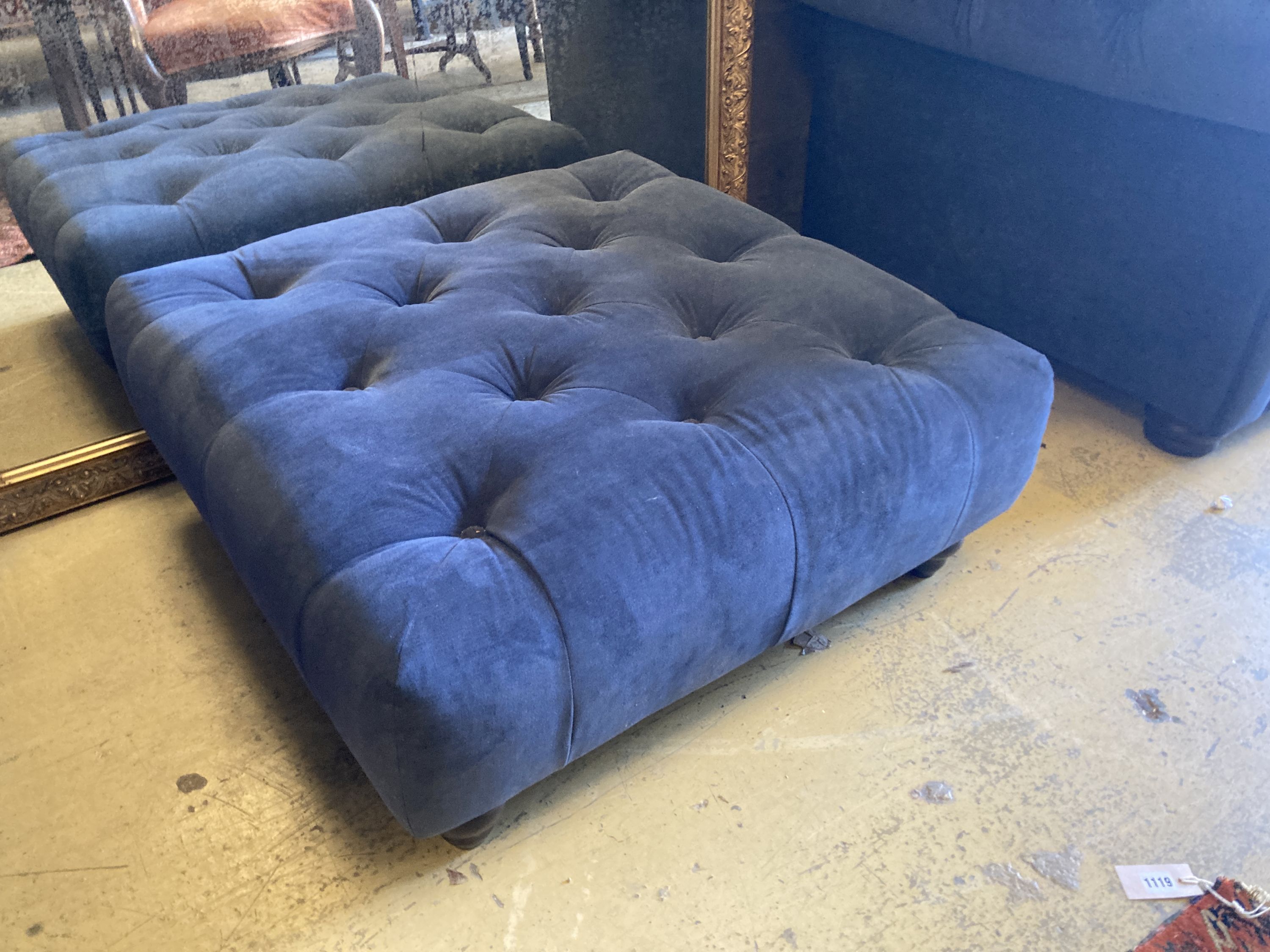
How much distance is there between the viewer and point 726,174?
1.79 m

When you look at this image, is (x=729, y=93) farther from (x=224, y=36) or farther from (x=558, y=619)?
(x=558, y=619)

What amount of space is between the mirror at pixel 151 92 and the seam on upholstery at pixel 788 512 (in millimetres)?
804

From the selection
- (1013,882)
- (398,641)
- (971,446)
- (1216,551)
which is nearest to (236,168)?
(398,641)

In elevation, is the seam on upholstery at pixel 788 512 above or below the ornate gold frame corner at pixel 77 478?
above

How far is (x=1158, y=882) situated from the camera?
0.85 metres

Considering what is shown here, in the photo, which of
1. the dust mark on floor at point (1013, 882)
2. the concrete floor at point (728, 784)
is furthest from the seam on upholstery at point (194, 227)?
the dust mark on floor at point (1013, 882)

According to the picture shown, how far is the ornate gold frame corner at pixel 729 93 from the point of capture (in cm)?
162

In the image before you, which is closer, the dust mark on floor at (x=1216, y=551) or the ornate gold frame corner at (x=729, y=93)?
the dust mark on floor at (x=1216, y=551)

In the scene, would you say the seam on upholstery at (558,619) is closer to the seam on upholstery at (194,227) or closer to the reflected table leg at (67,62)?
the seam on upholstery at (194,227)

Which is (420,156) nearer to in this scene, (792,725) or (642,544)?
(642,544)

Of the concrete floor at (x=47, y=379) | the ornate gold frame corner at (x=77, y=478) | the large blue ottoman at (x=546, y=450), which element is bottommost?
the ornate gold frame corner at (x=77, y=478)

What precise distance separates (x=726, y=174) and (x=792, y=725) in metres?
1.15

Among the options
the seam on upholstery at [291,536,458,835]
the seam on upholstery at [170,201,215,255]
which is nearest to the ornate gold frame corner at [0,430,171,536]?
the seam on upholstery at [170,201,215,255]

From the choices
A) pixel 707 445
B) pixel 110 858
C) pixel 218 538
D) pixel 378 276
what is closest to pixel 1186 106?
pixel 707 445
